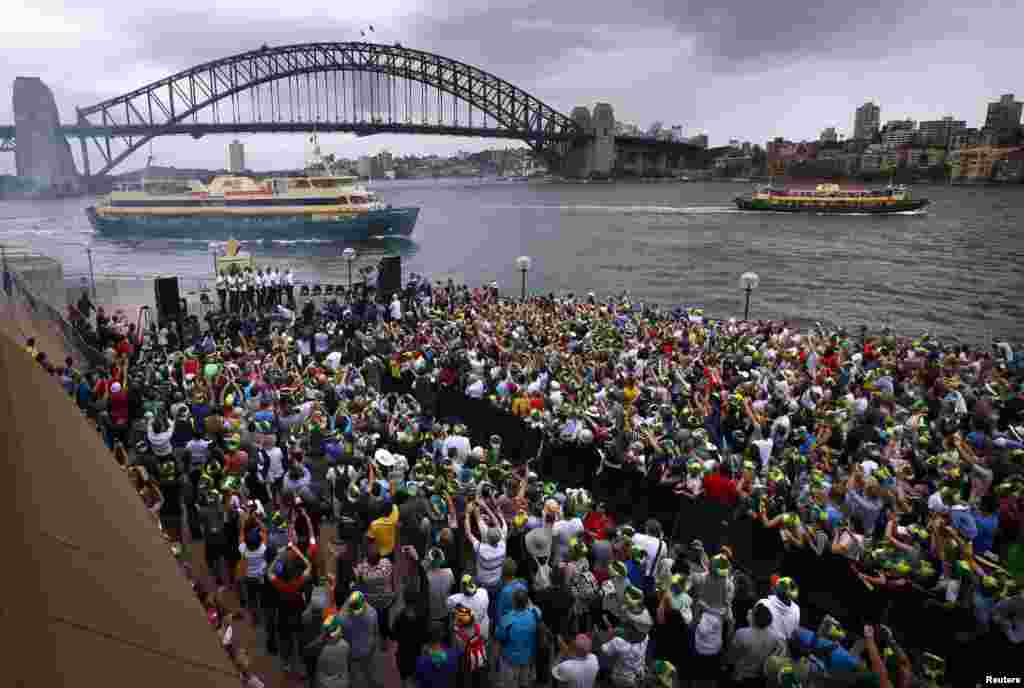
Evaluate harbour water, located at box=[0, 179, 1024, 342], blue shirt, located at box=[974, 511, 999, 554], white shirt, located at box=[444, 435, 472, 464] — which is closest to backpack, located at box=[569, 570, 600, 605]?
white shirt, located at box=[444, 435, 472, 464]

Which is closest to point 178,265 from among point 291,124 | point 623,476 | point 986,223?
point 623,476

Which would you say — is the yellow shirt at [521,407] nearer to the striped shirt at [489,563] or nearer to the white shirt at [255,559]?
the striped shirt at [489,563]

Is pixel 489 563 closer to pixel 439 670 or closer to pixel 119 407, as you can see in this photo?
pixel 439 670

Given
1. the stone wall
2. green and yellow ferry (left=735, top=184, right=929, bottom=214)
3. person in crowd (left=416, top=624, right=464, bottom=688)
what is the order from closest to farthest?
person in crowd (left=416, top=624, right=464, bottom=688)
the stone wall
green and yellow ferry (left=735, top=184, right=929, bottom=214)

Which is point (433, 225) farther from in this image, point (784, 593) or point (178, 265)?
point (784, 593)

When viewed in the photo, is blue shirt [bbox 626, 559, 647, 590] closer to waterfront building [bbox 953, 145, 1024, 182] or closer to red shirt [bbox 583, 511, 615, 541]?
red shirt [bbox 583, 511, 615, 541]

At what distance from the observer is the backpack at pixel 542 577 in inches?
194

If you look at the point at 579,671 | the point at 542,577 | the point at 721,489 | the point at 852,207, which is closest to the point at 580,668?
the point at 579,671

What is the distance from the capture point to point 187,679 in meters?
1.31

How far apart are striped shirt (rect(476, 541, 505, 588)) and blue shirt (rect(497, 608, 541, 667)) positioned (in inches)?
25.1

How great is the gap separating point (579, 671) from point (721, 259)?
46.4 m

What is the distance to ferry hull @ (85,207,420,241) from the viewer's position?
49844 mm

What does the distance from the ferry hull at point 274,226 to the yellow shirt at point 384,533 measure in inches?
1857

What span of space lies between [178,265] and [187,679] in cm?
4597
